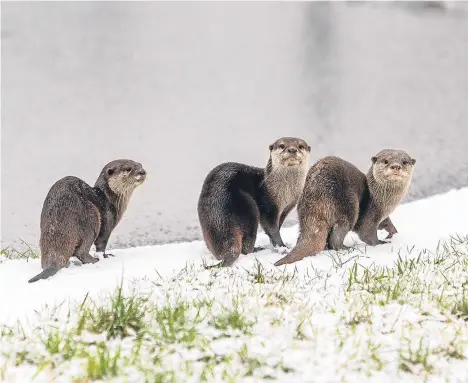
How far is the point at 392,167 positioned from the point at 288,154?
773 millimetres

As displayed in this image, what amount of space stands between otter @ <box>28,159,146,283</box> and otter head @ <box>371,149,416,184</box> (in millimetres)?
1855

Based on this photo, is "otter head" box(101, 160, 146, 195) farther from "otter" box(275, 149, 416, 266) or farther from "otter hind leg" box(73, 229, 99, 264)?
"otter" box(275, 149, 416, 266)

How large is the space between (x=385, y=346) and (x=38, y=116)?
1572cm

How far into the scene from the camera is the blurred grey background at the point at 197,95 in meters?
13.1

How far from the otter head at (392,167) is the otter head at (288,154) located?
21.8 inches

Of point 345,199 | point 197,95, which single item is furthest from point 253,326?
point 197,95

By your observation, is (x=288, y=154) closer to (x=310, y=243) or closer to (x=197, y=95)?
(x=310, y=243)

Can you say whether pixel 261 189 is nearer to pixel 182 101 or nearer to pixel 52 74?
pixel 182 101

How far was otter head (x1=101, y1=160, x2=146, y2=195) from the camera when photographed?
18.2ft

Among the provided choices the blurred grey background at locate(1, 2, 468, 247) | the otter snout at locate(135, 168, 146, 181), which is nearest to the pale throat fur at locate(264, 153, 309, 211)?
the otter snout at locate(135, 168, 146, 181)

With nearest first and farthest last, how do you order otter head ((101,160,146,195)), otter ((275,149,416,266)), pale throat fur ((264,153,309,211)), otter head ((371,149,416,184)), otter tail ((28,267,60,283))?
Result: otter tail ((28,267,60,283)) → otter ((275,149,416,266)) → otter head ((371,149,416,184)) → pale throat fur ((264,153,309,211)) → otter head ((101,160,146,195))

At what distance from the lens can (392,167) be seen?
202 inches

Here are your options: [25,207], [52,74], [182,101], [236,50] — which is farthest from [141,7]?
[25,207]

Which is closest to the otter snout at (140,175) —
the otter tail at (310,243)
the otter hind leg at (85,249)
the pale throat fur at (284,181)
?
the otter hind leg at (85,249)
